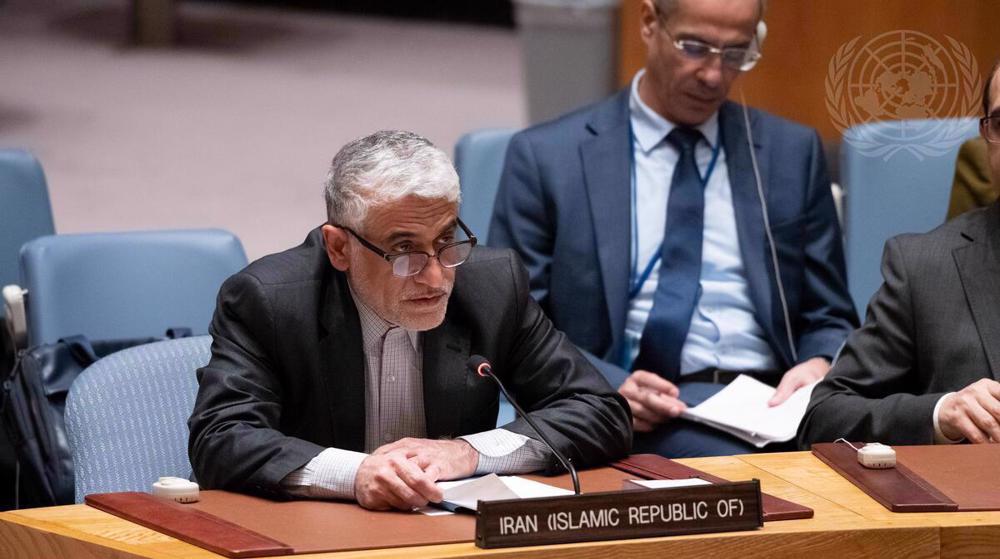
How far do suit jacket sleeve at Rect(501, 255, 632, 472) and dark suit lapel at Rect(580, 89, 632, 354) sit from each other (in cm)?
70

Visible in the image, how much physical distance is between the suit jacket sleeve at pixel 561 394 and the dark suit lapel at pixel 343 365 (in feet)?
0.82

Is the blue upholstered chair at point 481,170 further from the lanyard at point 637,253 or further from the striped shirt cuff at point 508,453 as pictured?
the striped shirt cuff at point 508,453

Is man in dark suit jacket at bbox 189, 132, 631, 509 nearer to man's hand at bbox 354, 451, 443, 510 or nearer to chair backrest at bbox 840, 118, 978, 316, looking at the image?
man's hand at bbox 354, 451, 443, 510

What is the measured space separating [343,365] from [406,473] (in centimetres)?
38

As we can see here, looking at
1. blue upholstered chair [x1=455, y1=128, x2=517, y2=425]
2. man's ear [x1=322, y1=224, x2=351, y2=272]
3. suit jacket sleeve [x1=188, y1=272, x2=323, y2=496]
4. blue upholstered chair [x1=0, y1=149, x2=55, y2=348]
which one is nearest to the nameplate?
suit jacket sleeve [x1=188, y1=272, x2=323, y2=496]

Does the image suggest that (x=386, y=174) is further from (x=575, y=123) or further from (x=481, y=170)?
(x=481, y=170)

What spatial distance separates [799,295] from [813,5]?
0.71 m

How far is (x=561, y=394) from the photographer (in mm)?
2611

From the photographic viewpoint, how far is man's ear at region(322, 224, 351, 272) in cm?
253

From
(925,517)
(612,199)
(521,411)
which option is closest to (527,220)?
(612,199)

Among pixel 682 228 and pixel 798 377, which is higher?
pixel 682 228

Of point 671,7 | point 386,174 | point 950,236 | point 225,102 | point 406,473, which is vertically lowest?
point 225,102

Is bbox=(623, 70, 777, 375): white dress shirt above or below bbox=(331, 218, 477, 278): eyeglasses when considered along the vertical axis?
below
